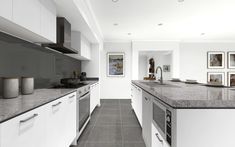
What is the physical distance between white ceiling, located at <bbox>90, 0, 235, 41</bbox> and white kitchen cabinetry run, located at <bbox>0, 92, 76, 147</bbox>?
7.58ft

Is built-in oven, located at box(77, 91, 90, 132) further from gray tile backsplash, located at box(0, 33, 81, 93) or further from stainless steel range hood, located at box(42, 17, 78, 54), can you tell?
stainless steel range hood, located at box(42, 17, 78, 54)

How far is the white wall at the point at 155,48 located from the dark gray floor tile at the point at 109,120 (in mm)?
2851

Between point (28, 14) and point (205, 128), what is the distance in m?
1.88

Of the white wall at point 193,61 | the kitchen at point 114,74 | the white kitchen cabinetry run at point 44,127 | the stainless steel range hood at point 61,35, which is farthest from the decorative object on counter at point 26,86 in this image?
the white wall at point 193,61

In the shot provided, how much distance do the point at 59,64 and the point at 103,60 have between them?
10.9 ft

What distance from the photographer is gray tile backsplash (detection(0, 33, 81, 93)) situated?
1.62m

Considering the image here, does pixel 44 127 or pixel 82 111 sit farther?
pixel 82 111

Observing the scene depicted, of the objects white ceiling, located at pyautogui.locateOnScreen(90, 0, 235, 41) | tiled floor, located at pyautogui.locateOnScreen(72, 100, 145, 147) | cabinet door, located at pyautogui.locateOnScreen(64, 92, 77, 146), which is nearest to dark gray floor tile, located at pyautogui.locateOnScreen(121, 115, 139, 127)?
tiled floor, located at pyautogui.locateOnScreen(72, 100, 145, 147)

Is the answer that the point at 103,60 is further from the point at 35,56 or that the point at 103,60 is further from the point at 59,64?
the point at 35,56

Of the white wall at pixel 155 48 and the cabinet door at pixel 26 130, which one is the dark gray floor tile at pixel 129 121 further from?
the white wall at pixel 155 48

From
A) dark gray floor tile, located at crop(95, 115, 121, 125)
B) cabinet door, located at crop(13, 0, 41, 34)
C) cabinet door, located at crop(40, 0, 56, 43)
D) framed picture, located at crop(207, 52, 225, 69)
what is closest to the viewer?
cabinet door, located at crop(13, 0, 41, 34)

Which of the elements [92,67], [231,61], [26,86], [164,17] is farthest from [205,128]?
[231,61]

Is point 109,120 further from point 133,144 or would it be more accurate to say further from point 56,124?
point 56,124

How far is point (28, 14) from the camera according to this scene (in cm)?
149
